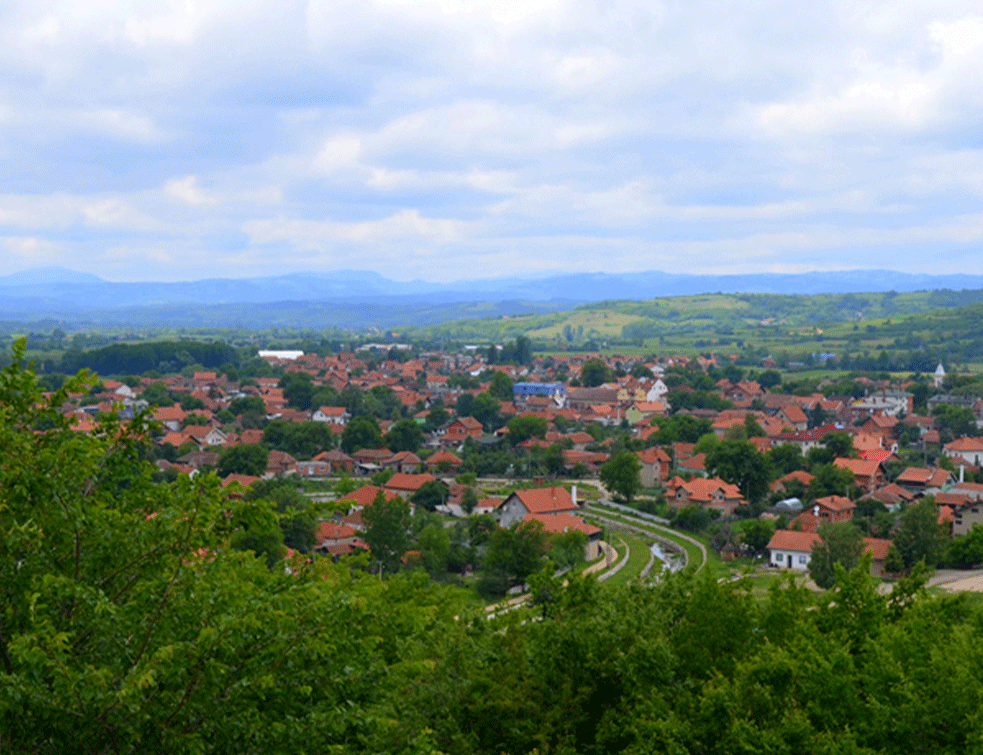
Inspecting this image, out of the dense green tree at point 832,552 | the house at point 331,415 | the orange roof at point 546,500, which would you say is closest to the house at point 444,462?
the orange roof at point 546,500

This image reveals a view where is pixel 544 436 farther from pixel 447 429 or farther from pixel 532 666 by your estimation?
pixel 532 666

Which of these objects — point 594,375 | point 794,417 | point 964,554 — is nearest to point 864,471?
point 964,554

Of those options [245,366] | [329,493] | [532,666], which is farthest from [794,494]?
[245,366]

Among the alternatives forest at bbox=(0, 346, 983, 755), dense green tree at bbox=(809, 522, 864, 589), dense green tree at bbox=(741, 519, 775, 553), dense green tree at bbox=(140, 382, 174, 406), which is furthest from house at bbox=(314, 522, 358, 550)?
dense green tree at bbox=(140, 382, 174, 406)

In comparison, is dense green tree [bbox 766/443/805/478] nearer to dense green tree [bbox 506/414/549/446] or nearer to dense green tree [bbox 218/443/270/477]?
dense green tree [bbox 506/414/549/446]

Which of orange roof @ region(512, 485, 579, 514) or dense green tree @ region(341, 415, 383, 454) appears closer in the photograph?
orange roof @ region(512, 485, 579, 514)

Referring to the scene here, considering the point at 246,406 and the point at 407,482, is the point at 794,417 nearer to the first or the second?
the point at 407,482
